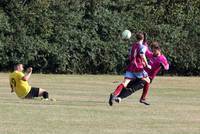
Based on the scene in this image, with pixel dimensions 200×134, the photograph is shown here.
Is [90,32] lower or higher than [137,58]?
lower

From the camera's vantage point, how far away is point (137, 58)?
58.3ft

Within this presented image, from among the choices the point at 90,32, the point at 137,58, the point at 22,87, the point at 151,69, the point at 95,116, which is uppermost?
the point at 137,58

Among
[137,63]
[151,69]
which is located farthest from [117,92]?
[151,69]

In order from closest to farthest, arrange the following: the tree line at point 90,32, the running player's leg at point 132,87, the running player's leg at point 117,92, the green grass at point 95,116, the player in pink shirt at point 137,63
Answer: the green grass at point 95,116 < the running player's leg at point 117,92 < the player in pink shirt at point 137,63 < the running player's leg at point 132,87 < the tree line at point 90,32

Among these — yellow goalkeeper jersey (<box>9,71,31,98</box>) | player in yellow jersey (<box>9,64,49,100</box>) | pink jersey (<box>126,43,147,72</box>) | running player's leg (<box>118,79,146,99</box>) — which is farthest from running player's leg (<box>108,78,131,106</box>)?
yellow goalkeeper jersey (<box>9,71,31,98</box>)

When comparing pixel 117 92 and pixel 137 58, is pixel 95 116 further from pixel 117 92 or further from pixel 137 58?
pixel 137 58

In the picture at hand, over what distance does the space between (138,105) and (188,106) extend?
4.19 feet

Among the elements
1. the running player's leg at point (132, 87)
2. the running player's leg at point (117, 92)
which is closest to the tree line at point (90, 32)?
the running player's leg at point (132, 87)

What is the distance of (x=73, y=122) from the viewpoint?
43.8 ft

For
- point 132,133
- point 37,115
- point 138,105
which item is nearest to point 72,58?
point 138,105

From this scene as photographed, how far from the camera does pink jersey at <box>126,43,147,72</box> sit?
17.6m

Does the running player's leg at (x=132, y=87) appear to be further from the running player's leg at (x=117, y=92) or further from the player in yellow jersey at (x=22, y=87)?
the player in yellow jersey at (x=22, y=87)

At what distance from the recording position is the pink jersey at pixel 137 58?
1761 cm

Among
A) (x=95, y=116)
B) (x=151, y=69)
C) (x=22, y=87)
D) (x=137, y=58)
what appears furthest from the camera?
(x=151, y=69)
